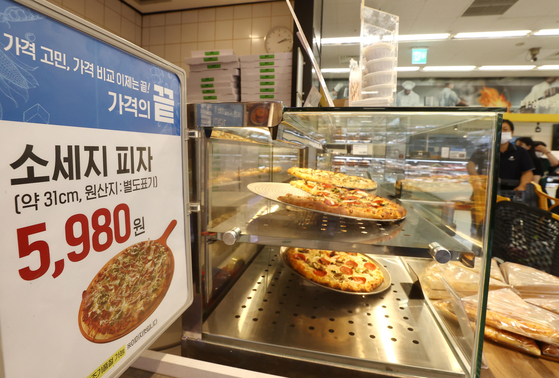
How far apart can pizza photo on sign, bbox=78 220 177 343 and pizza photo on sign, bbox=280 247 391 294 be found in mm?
615

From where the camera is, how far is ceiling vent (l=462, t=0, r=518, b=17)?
12.2ft

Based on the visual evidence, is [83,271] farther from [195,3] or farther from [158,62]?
[195,3]

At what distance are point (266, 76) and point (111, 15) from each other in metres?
1.84

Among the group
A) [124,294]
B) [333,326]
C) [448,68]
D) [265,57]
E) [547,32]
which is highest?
[547,32]

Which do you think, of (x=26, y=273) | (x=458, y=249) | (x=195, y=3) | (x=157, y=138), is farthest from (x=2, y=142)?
(x=195, y=3)

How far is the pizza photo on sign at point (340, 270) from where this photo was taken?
3.37ft

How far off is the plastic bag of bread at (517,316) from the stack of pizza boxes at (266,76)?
211cm

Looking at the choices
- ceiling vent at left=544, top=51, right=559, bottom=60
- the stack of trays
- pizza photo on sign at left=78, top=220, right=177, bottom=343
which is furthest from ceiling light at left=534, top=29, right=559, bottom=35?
pizza photo on sign at left=78, top=220, right=177, bottom=343

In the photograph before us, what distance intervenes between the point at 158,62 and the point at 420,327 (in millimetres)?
1030

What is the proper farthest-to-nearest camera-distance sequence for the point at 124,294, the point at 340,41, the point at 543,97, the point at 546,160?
the point at 543,97 → the point at 546,160 → the point at 340,41 → the point at 124,294

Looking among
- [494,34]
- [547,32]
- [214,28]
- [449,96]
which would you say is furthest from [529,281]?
[449,96]

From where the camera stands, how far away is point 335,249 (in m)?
0.72

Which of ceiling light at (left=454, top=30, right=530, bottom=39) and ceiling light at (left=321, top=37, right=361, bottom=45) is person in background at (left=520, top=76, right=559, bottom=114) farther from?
ceiling light at (left=321, top=37, right=361, bottom=45)

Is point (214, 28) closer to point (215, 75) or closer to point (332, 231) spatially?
point (215, 75)
